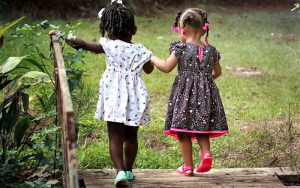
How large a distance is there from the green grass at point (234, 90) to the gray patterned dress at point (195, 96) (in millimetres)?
709

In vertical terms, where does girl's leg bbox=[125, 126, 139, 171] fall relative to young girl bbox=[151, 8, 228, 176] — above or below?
below

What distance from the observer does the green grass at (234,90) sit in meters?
5.95

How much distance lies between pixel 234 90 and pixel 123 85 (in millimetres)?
4557

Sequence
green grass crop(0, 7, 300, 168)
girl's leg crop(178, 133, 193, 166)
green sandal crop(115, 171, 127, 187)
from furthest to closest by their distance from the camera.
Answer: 1. green grass crop(0, 7, 300, 168)
2. girl's leg crop(178, 133, 193, 166)
3. green sandal crop(115, 171, 127, 187)

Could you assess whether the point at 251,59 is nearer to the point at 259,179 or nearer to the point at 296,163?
the point at 296,163

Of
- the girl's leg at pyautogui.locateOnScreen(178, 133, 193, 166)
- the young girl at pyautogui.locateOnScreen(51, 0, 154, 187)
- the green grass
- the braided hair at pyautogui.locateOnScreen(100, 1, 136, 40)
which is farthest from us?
the green grass

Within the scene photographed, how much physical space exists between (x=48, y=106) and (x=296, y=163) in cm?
208

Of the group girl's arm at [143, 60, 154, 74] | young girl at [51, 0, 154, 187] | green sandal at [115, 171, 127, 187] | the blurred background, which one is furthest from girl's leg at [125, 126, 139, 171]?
the blurred background

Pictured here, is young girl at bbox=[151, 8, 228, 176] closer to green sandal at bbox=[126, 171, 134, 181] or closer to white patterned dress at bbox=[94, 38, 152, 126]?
white patterned dress at bbox=[94, 38, 152, 126]

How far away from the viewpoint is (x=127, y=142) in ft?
15.0

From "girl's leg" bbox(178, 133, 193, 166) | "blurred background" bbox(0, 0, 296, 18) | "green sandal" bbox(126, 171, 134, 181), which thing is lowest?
"green sandal" bbox(126, 171, 134, 181)

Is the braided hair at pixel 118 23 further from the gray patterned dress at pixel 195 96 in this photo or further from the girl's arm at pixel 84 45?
the gray patterned dress at pixel 195 96

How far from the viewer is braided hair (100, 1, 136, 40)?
4504 millimetres

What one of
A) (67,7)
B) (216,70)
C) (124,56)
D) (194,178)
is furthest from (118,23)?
(67,7)
